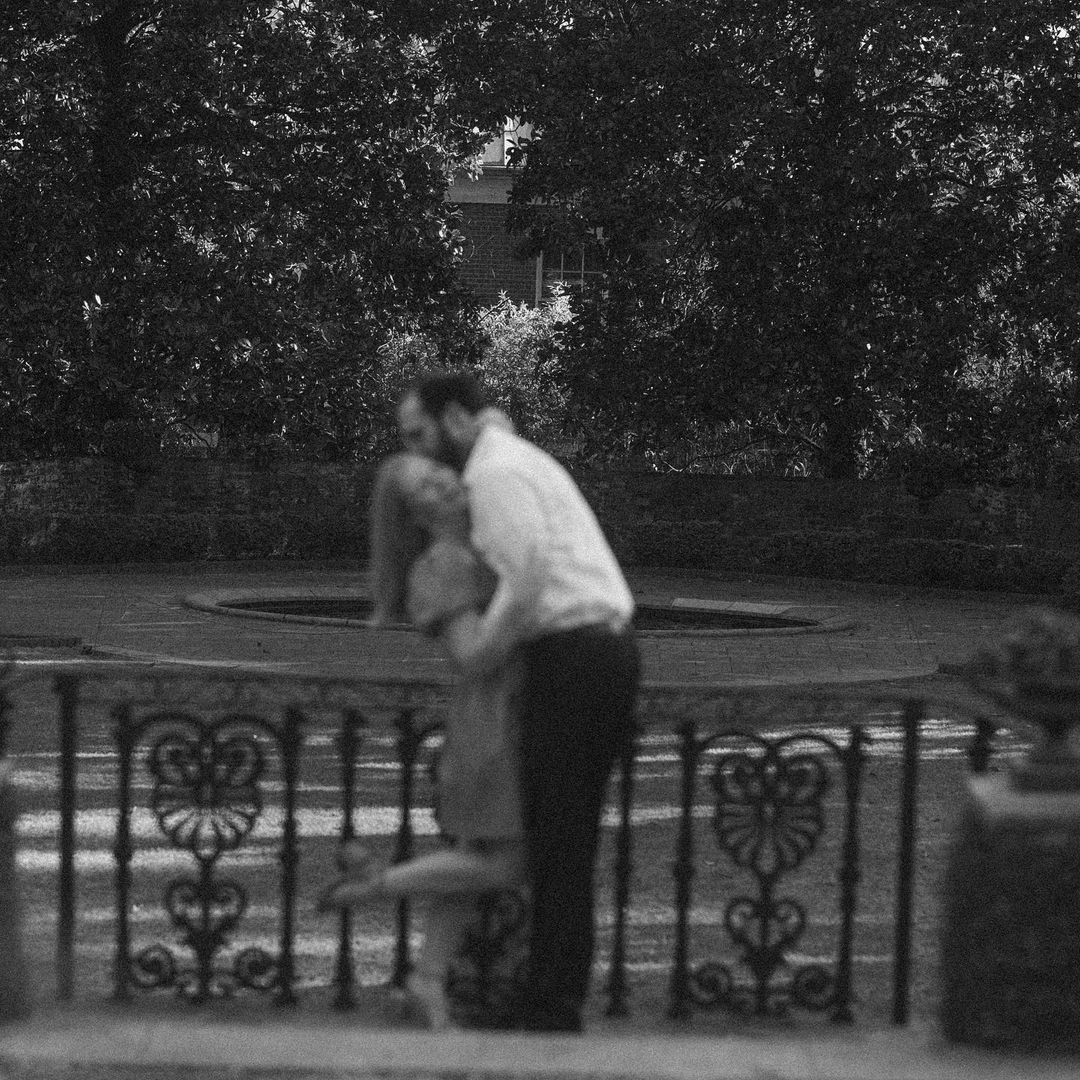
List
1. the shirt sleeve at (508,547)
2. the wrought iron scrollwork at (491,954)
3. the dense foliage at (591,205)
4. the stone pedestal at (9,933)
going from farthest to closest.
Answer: the dense foliage at (591,205) → the wrought iron scrollwork at (491,954) → the stone pedestal at (9,933) → the shirt sleeve at (508,547)

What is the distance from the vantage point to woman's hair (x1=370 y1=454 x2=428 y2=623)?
5363 mm

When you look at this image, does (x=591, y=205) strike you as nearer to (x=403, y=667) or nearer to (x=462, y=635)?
(x=403, y=667)

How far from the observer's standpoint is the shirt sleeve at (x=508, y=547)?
5059 mm

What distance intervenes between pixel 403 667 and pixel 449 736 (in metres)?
11.1

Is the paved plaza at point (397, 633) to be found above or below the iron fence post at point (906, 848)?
below

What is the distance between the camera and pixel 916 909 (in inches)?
314

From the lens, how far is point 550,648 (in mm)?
5184

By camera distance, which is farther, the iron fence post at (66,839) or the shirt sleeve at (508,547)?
the iron fence post at (66,839)

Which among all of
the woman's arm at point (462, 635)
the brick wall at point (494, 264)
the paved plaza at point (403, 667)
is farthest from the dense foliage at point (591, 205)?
the woman's arm at point (462, 635)

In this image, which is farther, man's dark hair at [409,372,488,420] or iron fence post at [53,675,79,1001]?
iron fence post at [53,675,79,1001]

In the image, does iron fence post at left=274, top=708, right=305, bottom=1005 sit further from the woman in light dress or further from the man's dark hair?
the man's dark hair

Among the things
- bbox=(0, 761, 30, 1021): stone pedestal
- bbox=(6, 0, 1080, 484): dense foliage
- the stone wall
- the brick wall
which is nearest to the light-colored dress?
bbox=(0, 761, 30, 1021): stone pedestal

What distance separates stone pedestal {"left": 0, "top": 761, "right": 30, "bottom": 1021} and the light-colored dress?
1.17m

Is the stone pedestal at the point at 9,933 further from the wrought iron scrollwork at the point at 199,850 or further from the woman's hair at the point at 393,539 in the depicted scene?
the woman's hair at the point at 393,539
